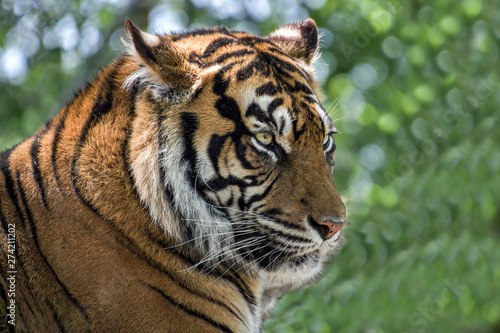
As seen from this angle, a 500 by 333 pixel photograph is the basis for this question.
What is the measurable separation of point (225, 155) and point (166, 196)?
0.92 ft

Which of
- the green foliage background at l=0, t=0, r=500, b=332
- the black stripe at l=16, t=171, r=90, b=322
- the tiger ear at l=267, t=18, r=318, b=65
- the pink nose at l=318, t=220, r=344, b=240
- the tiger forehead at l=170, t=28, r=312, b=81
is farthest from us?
the green foliage background at l=0, t=0, r=500, b=332

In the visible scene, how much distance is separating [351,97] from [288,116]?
317 cm

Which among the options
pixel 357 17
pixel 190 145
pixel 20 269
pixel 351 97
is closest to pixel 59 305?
pixel 20 269

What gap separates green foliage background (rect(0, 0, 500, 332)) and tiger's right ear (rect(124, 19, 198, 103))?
255cm

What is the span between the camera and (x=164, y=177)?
7.00 feet

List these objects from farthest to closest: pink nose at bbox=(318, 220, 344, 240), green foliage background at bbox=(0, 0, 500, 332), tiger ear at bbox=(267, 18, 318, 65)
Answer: green foliage background at bbox=(0, 0, 500, 332) → tiger ear at bbox=(267, 18, 318, 65) → pink nose at bbox=(318, 220, 344, 240)

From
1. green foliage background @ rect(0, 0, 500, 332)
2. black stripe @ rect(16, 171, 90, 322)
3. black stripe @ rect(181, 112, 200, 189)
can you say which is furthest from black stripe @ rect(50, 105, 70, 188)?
green foliage background @ rect(0, 0, 500, 332)

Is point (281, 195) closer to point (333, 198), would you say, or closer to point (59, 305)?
point (333, 198)

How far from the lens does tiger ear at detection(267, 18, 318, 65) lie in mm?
2633

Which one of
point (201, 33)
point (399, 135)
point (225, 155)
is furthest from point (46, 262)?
point (399, 135)

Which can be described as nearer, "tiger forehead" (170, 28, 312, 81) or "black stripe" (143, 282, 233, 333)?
"black stripe" (143, 282, 233, 333)

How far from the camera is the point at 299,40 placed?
2668 millimetres

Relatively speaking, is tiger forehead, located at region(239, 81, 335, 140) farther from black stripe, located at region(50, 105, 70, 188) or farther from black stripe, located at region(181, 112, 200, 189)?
black stripe, located at region(50, 105, 70, 188)

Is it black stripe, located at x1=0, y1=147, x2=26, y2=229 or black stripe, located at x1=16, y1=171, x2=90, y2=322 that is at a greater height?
black stripe, located at x1=0, y1=147, x2=26, y2=229
